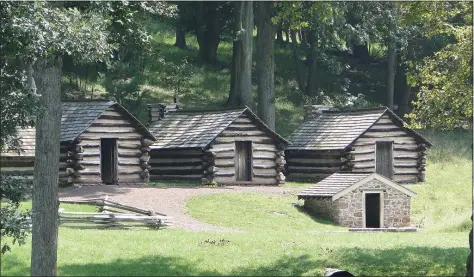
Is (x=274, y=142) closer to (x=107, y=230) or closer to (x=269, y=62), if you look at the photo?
(x=269, y=62)

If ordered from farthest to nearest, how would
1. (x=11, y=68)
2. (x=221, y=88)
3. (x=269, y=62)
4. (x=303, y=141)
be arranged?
(x=221, y=88) < (x=269, y=62) < (x=303, y=141) < (x=11, y=68)

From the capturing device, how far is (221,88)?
6706 centimetres

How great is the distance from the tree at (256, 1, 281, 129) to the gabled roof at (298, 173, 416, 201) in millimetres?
14122

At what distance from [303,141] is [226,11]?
18740 millimetres

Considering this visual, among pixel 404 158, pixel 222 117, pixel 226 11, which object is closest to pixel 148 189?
pixel 222 117

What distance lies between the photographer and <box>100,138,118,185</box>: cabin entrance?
4559cm

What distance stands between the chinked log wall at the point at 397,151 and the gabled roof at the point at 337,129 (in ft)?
1.13

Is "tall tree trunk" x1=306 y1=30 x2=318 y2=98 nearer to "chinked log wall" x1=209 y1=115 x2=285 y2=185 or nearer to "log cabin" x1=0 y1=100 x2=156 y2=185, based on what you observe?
"chinked log wall" x1=209 y1=115 x2=285 y2=185

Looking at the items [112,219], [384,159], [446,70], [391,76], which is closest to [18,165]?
[112,219]

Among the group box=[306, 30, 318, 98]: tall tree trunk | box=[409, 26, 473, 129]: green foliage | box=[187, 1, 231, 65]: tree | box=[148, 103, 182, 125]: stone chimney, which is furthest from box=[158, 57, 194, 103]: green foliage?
box=[409, 26, 473, 129]: green foliage

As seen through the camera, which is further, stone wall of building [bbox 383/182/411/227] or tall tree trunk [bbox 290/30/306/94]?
tall tree trunk [bbox 290/30/306/94]

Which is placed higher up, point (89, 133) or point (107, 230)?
point (89, 133)

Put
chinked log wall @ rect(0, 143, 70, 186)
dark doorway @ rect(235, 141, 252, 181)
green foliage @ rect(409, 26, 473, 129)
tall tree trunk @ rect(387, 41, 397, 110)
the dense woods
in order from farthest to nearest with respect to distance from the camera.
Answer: tall tree trunk @ rect(387, 41, 397, 110) → dark doorway @ rect(235, 141, 252, 181) → chinked log wall @ rect(0, 143, 70, 186) → green foliage @ rect(409, 26, 473, 129) → the dense woods

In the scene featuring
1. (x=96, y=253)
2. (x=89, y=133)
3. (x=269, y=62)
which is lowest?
(x=96, y=253)
